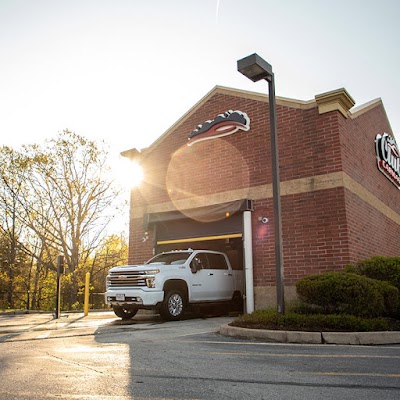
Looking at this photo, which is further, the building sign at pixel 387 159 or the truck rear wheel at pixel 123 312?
the building sign at pixel 387 159

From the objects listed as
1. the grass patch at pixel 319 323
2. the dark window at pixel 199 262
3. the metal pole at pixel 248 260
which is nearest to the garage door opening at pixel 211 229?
the metal pole at pixel 248 260

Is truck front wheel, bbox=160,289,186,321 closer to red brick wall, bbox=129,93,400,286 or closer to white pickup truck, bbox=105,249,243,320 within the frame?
white pickup truck, bbox=105,249,243,320

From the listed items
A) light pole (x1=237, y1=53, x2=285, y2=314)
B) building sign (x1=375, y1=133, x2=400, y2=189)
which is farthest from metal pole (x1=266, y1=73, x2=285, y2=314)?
building sign (x1=375, y1=133, x2=400, y2=189)

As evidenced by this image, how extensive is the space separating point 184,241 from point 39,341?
25.3 feet

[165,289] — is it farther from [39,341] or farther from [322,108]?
[322,108]

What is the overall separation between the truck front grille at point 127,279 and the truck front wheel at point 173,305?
2.70 ft

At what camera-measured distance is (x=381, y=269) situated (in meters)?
10.3

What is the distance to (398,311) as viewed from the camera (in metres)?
9.04

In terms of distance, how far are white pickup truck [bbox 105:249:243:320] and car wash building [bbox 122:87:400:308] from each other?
0.99 metres


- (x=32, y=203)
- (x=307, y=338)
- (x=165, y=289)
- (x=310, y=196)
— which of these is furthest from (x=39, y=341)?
(x=32, y=203)

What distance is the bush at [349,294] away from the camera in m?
8.11

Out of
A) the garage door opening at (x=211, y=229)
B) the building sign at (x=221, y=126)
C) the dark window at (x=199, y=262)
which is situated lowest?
the dark window at (x=199, y=262)

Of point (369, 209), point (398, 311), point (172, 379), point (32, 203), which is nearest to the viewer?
point (172, 379)

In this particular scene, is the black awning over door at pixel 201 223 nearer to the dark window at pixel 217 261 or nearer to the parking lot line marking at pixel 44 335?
the dark window at pixel 217 261
